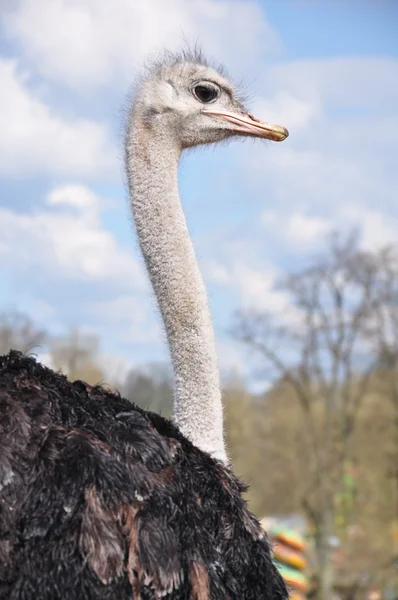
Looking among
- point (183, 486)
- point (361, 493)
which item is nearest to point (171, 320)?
point (183, 486)

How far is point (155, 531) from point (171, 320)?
122 cm

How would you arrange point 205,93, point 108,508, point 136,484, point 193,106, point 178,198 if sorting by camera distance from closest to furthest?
point 108,508 < point 136,484 < point 178,198 < point 193,106 < point 205,93

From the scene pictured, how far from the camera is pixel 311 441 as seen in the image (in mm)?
25188

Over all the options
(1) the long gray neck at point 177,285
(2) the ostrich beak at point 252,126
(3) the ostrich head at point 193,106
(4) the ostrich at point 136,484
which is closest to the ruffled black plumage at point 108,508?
(4) the ostrich at point 136,484

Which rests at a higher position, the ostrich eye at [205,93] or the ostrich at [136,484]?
the ostrich eye at [205,93]

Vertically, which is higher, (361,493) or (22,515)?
(361,493)

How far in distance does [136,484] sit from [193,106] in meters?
2.24

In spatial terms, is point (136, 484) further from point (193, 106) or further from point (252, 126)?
point (252, 126)

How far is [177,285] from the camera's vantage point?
172 inches

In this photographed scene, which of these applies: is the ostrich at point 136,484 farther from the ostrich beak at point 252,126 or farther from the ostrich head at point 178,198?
the ostrich beak at point 252,126

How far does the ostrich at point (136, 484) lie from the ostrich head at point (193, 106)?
0.59 meters

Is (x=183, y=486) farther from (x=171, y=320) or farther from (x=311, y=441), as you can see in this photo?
(x=311, y=441)

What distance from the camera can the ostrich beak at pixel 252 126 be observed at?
5066mm

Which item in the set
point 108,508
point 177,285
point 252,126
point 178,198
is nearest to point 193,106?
point 252,126
